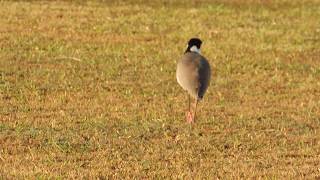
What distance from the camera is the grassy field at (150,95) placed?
11.1 metres

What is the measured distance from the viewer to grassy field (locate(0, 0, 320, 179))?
11.1 metres

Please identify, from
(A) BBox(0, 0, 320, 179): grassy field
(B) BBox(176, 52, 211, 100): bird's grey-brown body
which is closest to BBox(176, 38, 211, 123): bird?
(B) BBox(176, 52, 211, 100): bird's grey-brown body

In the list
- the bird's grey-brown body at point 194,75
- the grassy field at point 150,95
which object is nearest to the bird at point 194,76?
the bird's grey-brown body at point 194,75

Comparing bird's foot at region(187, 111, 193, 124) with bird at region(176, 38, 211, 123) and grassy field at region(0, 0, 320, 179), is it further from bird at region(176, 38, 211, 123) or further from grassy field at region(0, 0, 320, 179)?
grassy field at region(0, 0, 320, 179)

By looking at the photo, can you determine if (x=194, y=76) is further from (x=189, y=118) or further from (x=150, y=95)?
(x=150, y=95)

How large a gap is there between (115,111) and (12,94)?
2301mm

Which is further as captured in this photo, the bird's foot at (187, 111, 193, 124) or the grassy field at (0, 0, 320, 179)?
the bird's foot at (187, 111, 193, 124)

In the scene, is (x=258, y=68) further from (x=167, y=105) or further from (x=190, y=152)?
(x=190, y=152)

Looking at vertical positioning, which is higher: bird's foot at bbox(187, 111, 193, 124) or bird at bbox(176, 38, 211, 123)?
bird at bbox(176, 38, 211, 123)

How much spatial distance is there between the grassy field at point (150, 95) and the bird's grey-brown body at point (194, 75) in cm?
52

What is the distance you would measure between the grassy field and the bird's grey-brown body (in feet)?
1.71

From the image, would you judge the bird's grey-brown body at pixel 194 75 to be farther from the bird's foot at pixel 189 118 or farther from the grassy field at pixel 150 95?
the grassy field at pixel 150 95

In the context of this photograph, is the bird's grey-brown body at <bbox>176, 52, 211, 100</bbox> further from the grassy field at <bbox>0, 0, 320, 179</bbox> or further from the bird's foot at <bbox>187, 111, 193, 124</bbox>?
the grassy field at <bbox>0, 0, 320, 179</bbox>

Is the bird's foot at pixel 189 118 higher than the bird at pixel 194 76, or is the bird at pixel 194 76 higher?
the bird at pixel 194 76
